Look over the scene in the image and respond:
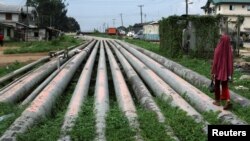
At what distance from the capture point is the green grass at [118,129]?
259 inches

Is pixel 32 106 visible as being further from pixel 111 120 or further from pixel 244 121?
pixel 244 121

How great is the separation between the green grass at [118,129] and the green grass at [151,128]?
0.68 feet

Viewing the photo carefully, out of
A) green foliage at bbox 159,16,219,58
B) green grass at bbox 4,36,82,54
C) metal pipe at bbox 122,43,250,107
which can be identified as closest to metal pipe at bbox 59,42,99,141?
metal pipe at bbox 122,43,250,107

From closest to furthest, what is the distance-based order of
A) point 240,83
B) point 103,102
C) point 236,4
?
point 103,102, point 240,83, point 236,4

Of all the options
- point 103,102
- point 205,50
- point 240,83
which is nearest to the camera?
point 103,102

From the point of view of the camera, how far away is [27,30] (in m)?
66.2

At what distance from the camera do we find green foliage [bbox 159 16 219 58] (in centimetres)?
2091

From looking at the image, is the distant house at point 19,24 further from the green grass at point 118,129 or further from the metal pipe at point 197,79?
the green grass at point 118,129

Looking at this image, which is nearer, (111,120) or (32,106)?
(111,120)

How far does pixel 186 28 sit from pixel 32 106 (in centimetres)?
1421

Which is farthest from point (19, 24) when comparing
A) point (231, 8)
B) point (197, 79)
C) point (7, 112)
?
point (7, 112)

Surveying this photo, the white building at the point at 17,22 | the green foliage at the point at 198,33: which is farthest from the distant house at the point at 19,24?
the green foliage at the point at 198,33

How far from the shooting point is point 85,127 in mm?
7051

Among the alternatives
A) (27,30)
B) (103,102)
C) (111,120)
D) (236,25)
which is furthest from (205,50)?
(27,30)
